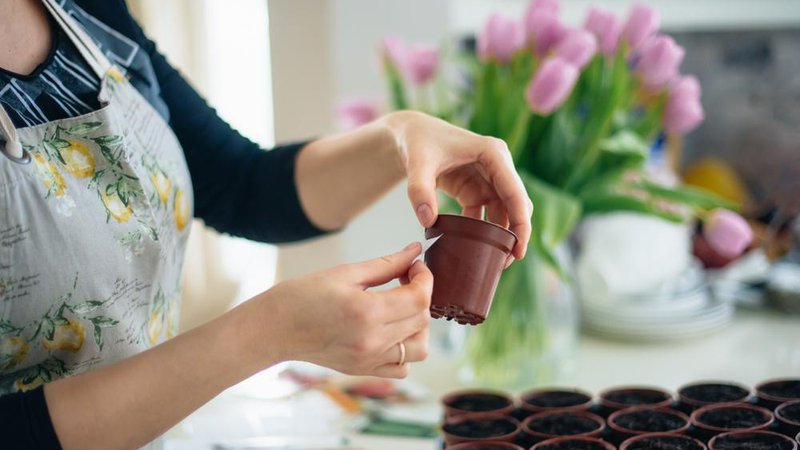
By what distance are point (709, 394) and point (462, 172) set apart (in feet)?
1.51

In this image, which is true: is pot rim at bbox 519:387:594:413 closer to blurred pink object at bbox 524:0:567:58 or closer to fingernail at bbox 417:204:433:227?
fingernail at bbox 417:204:433:227

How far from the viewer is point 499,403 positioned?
116cm

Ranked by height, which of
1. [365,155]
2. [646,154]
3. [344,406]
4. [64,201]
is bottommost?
[344,406]

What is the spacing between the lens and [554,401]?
116 cm

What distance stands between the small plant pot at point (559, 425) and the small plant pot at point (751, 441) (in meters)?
0.14

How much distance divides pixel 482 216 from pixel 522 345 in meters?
0.56

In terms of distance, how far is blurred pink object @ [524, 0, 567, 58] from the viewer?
1434mm

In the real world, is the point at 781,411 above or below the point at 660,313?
below

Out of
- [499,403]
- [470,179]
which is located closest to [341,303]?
[470,179]

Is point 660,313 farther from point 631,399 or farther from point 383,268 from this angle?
point 383,268

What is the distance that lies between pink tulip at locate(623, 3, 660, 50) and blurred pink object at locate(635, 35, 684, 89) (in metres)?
0.02

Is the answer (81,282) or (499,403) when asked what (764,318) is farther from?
(81,282)

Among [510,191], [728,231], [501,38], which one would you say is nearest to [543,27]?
[501,38]

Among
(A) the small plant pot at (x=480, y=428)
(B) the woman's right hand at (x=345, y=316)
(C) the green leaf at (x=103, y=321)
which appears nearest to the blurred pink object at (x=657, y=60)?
(A) the small plant pot at (x=480, y=428)
